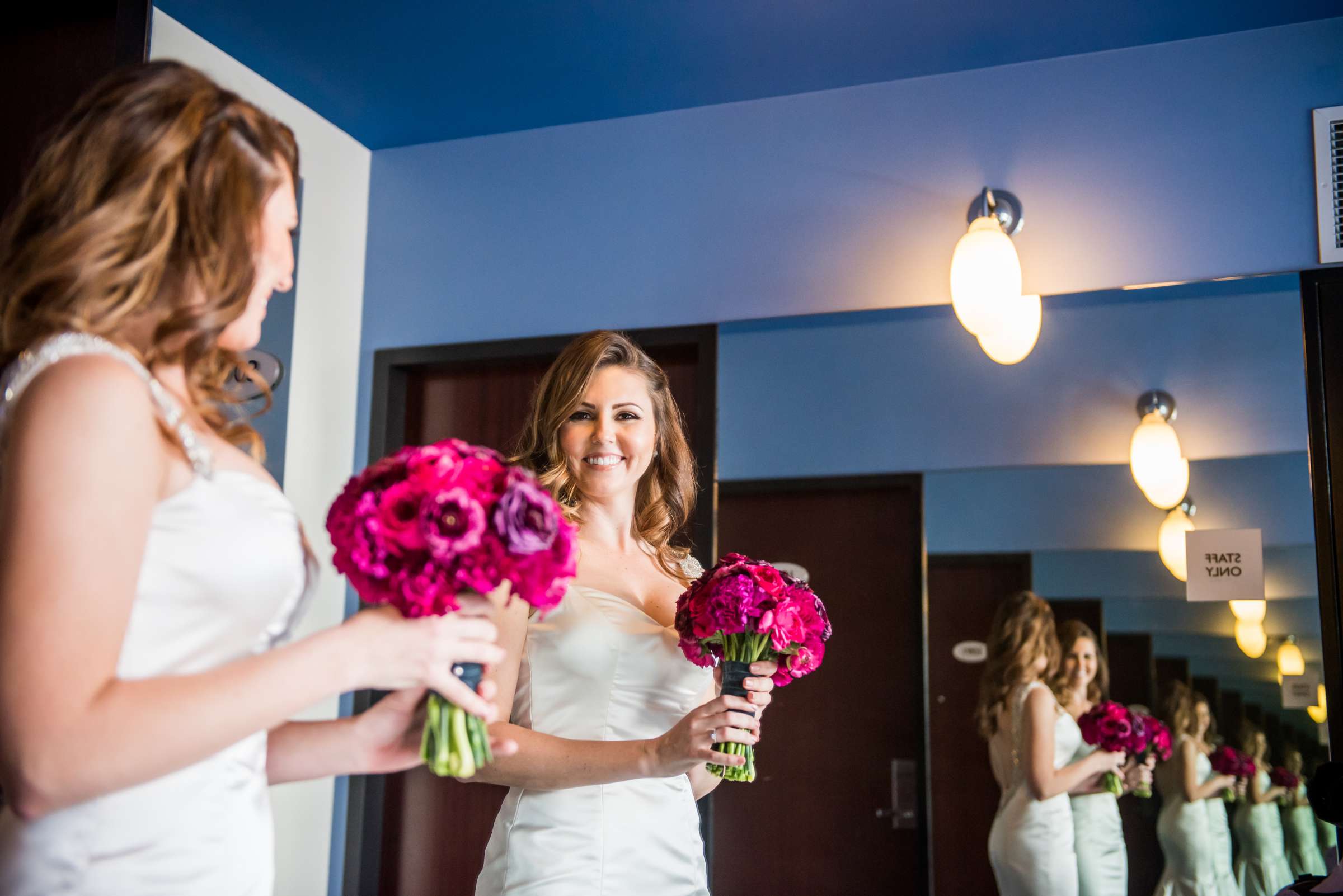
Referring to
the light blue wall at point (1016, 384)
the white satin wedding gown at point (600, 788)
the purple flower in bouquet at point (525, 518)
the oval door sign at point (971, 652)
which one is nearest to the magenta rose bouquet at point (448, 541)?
the purple flower in bouquet at point (525, 518)

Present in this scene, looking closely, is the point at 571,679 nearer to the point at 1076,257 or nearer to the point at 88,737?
the point at 88,737

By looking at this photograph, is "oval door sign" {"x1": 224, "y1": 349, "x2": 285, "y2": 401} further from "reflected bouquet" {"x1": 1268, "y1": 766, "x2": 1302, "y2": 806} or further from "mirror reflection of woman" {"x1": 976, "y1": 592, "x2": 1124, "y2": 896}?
"reflected bouquet" {"x1": 1268, "y1": 766, "x2": 1302, "y2": 806}

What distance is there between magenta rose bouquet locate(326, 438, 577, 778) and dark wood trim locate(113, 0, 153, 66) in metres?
1.21

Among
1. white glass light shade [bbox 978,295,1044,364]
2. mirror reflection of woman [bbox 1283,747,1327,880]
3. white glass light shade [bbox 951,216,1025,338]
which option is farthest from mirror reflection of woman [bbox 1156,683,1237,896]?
white glass light shade [bbox 951,216,1025,338]

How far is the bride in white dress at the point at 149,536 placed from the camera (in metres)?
1.06

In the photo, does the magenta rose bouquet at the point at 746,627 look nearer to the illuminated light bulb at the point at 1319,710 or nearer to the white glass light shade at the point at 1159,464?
the white glass light shade at the point at 1159,464

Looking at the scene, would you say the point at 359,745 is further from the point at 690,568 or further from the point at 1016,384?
the point at 1016,384

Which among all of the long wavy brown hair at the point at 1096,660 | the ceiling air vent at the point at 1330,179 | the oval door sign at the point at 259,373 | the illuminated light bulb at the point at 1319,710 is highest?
the ceiling air vent at the point at 1330,179

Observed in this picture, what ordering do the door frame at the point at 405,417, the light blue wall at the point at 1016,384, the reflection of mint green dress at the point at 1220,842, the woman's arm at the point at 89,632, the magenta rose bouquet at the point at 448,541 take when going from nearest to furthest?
the woman's arm at the point at 89,632, the magenta rose bouquet at the point at 448,541, the reflection of mint green dress at the point at 1220,842, the light blue wall at the point at 1016,384, the door frame at the point at 405,417

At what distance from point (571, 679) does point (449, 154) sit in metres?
2.20

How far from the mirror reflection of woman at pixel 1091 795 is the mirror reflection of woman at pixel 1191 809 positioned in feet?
0.26

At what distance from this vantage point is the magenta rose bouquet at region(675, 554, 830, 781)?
215 centimetres

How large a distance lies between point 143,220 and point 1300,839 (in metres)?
2.81

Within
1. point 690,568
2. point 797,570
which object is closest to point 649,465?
point 690,568
